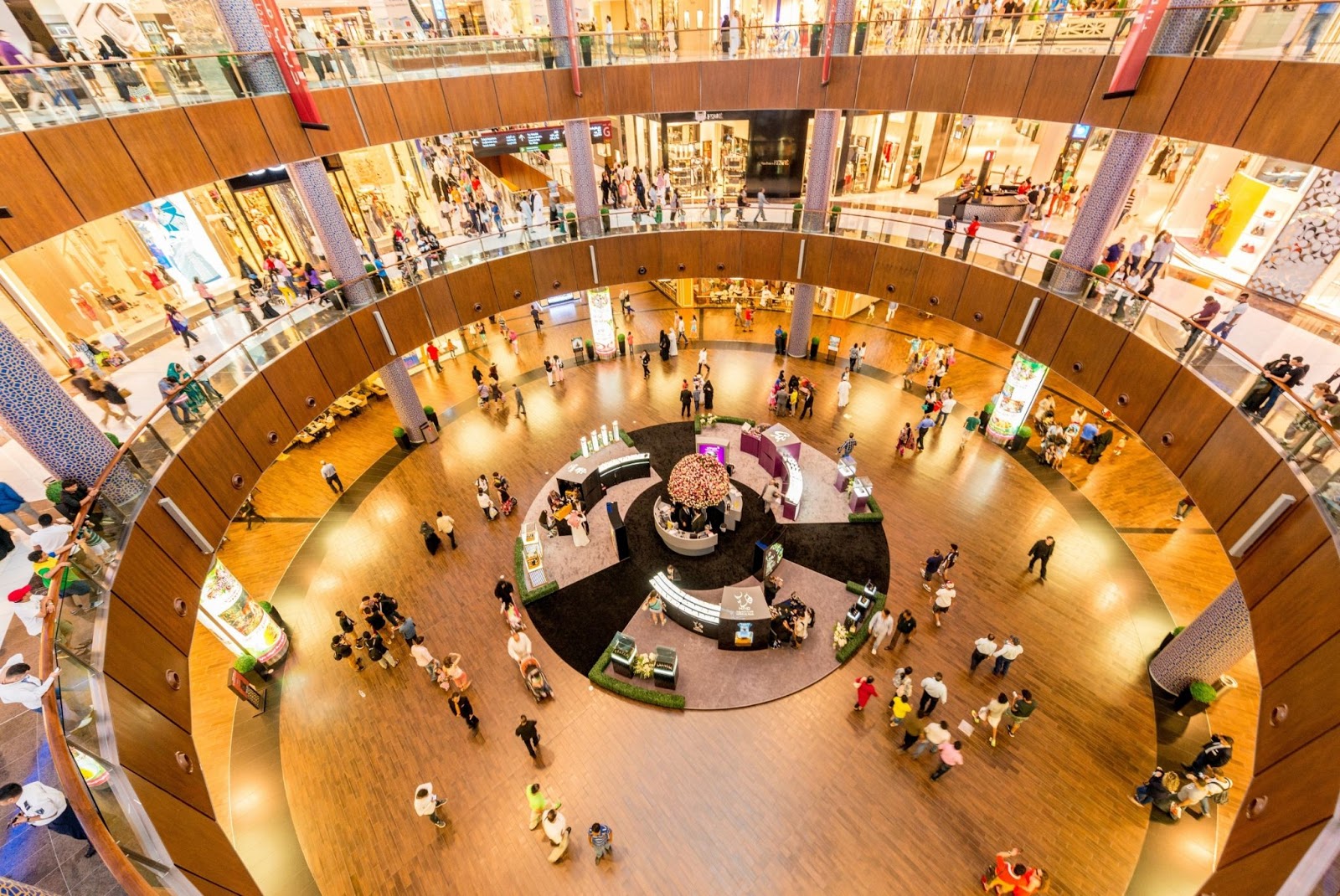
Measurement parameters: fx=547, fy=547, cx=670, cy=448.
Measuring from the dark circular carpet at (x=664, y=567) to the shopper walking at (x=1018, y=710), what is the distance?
356 cm

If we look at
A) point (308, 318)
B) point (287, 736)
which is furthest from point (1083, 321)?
point (287, 736)

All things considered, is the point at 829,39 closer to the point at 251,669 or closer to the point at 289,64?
the point at 289,64

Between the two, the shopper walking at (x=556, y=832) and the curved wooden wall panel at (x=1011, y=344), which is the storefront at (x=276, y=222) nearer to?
the curved wooden wall panel at (x=1011, y=344)

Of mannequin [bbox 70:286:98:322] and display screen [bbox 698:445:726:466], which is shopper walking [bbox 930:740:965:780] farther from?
mannequin [bbox 70:286:98:322]

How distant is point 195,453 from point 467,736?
7479 mm

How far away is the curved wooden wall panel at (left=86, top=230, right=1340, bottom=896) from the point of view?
20.5ft

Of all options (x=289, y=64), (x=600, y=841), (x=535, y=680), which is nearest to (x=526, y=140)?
(x=289, y=64)

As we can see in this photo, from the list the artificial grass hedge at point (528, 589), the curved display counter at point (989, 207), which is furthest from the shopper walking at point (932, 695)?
the curved display counter at point (989, 207)

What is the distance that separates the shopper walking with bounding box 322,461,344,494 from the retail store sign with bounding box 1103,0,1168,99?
21.9 metres

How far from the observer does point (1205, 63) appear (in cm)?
996

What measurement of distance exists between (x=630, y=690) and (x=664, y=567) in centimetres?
348

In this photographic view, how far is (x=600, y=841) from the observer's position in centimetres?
921

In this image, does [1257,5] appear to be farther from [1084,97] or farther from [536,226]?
[536,226]

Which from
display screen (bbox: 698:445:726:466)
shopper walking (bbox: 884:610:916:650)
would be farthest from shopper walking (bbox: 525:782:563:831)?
display screen (bbox: 698:445:726:466)
